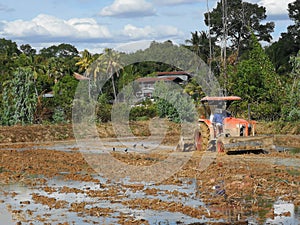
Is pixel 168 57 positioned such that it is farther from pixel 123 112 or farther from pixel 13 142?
pixel 13 142

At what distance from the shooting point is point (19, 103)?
3366cm

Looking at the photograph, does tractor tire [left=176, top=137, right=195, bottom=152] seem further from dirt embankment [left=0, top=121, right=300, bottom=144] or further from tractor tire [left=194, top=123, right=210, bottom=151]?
dirt embankment [left=0, top=121, right=300, bottom=144]

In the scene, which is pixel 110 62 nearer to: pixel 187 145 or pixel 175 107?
pixel 175 107

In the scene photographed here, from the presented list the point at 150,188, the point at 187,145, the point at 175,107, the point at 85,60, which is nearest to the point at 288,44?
the point at 85,60

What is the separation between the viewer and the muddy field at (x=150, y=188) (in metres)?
9.53

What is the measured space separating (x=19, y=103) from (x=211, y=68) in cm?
2058

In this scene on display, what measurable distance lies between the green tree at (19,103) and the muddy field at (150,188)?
1298 centimetres

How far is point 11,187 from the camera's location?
44.3 feet

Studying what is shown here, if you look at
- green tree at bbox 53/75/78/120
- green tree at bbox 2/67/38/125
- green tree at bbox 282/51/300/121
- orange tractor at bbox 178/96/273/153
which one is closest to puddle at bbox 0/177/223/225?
orange tractor at bbox 178/96/273/153

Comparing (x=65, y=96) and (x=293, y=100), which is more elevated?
(x=65, y=96)

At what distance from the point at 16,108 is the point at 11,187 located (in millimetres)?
20790

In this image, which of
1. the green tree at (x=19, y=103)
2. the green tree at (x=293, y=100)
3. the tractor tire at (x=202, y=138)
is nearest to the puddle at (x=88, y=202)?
the tractor tire at (x=202, y=138)

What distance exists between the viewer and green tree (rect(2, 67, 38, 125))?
33.7m

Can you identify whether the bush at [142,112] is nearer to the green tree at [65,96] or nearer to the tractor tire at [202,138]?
the green tree at [65,96]
